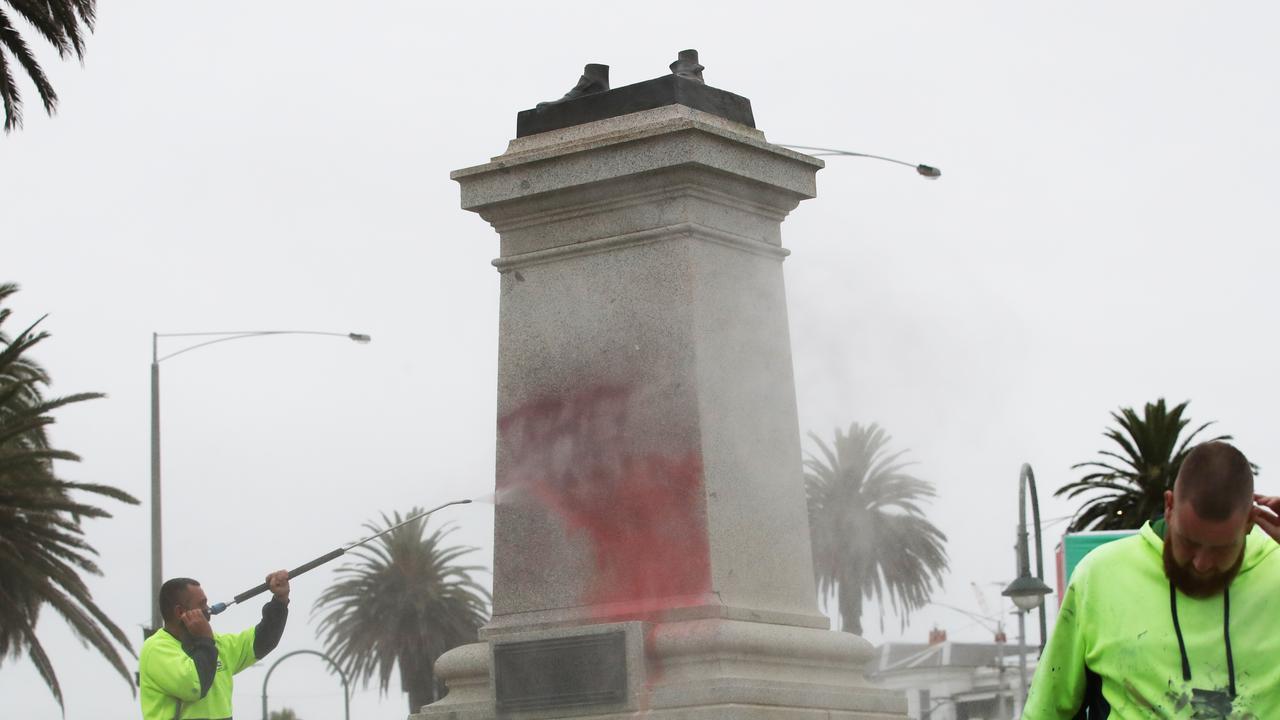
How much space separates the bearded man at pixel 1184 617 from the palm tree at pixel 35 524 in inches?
1165

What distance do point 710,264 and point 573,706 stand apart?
2222 mm

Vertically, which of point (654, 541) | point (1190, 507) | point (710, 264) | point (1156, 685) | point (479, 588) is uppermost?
point (479, 588)

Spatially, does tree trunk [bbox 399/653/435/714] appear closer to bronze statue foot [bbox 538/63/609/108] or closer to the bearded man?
bronze statue foot [bbox 538/63/609/108]

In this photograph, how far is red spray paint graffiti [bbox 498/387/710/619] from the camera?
10.4 meters

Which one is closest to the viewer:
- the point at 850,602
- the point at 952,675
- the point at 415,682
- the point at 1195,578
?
the point at 1195,578

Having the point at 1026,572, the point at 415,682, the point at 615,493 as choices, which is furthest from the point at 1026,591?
the point at 415,682

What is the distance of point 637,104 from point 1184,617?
250 inches

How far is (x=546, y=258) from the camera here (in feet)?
36.4

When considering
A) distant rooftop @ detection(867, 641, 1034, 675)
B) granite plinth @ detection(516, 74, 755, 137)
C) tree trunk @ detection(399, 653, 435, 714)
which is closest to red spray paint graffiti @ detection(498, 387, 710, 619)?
granite plinth @ detection(516, 74, 755, 137)

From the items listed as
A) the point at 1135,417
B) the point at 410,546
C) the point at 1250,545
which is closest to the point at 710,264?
the point at 1250,545

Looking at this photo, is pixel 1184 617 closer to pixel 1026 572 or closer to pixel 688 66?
pixel 688 66

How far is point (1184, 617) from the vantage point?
520 cm

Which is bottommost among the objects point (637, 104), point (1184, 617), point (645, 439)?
point (1184, 617)

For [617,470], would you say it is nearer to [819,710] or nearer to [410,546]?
[819,710]
